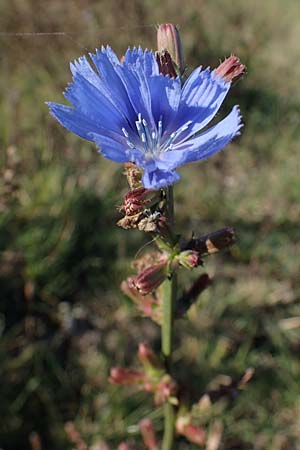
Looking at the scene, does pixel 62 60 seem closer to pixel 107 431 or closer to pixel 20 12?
pixel 20 12

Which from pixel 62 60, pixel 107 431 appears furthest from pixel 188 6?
pixel 107 431

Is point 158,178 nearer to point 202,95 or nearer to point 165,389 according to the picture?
point 202,95

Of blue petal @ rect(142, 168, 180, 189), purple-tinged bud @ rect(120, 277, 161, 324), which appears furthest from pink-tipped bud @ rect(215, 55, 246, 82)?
purple-tinged bud @ rect(120, 277, 161, 324)

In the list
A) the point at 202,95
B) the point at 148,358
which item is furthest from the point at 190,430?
the point at 202,95

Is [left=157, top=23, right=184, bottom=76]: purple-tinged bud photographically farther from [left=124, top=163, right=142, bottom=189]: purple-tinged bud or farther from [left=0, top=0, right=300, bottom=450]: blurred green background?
[left=0, top=0, right=300, bottom=450]: blurred green background

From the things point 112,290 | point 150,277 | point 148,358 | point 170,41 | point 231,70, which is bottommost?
point 112,290

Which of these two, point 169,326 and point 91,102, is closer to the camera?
point 91,102

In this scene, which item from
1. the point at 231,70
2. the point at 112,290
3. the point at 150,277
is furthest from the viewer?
the point at 112,290
